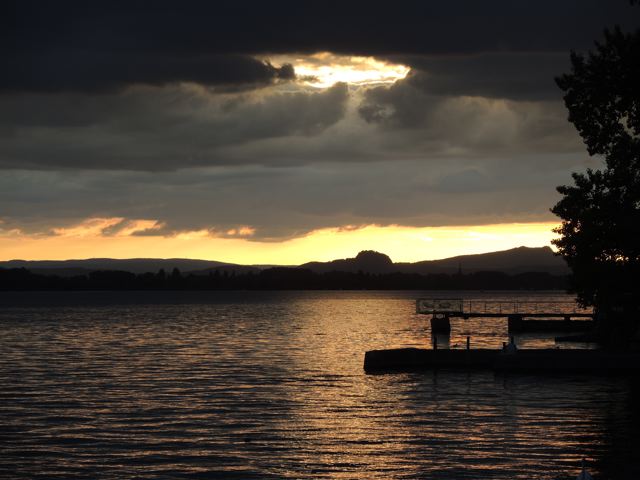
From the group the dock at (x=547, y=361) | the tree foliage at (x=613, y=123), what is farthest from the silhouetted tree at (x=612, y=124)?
the dock at (x=547, y=361)

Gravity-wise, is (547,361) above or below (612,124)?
below

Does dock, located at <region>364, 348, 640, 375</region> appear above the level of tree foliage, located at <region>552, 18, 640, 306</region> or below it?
below

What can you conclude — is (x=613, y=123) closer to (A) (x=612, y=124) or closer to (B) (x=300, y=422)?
(A) (x=612, y=124)

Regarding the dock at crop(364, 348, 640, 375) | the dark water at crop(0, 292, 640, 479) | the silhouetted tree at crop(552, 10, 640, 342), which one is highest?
the silhouetted tree at crop(552, 10, 640, 342)

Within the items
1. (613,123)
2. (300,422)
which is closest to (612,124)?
(613,123)

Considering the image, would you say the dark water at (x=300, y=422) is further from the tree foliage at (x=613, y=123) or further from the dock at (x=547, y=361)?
the tree foliage at (x=613, y=123)

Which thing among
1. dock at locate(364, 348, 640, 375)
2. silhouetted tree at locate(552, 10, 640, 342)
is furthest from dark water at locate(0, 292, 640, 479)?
silhouetted tree at locate(552, 10, 640, 342)

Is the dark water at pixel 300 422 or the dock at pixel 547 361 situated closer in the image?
the dark water at pixel 300 422

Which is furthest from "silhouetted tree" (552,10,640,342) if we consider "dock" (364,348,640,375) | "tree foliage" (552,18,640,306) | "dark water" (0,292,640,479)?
"dock" (364,348,640,375)

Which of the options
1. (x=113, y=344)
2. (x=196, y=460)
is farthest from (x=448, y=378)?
(x=113, y=344)

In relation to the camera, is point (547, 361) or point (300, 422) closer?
point (300, 422)

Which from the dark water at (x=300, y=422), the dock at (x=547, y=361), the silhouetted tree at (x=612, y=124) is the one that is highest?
the silhouetted tree at (x=612, y=124)

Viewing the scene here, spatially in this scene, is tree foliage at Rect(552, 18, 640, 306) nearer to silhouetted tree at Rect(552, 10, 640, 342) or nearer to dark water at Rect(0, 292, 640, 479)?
silhouetted tree at Rect(552, 10, 640, 342)

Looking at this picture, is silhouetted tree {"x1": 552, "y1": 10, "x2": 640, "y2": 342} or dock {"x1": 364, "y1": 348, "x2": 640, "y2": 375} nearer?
silhouetted tree {"x1": 552, "y1": 10, "x2": 640, "y2": 342}
